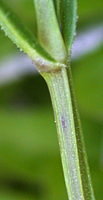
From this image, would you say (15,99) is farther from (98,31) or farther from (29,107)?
(98,31)

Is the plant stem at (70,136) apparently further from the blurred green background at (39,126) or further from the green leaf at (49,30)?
the blurred green background at (39,126)

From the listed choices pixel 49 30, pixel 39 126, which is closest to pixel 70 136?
pixel 49 30

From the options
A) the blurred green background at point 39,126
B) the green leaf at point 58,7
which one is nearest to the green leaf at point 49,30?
the green leaf at point 58,7

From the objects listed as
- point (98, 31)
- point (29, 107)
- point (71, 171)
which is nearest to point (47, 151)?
point (29, 107)

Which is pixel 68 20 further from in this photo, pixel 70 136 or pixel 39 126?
pixel 39 126

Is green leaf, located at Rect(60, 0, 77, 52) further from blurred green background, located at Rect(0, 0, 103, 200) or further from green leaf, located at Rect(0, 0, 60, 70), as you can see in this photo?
blurred green background, located at Rect(0, 0, 103, 200)
